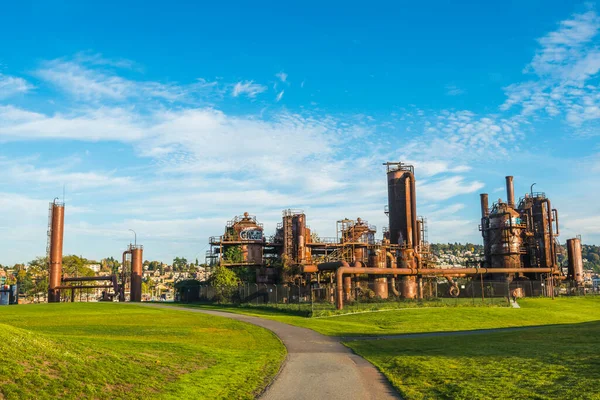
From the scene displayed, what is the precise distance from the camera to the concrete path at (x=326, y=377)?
15336mm

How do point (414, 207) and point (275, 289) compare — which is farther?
point (414, 207)

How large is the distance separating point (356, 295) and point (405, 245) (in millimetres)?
19353

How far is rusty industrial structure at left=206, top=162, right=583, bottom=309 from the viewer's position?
7375 cm

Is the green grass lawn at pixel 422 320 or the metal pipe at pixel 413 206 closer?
the green grass lawn at pixel 422 320

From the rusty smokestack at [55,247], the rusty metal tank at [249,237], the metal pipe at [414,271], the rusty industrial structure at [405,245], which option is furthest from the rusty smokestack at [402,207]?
the rusty smokestack at [55,247]

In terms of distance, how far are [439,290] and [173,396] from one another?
2679 inches

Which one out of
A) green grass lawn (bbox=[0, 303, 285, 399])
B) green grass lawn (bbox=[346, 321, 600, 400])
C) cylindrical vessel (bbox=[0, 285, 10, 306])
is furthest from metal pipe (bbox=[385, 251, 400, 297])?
cylindrical vessel (bbox=[0, 285, 10, 306])

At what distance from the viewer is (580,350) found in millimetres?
20594

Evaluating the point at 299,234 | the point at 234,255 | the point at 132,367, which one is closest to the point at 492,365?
the point at 132,367

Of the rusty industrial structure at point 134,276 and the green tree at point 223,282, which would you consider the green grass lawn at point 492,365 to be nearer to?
the green tree at point 223,282

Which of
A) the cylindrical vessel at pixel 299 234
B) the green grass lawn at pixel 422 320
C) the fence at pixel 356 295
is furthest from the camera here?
the cylindrical vessel at pixel 299 234

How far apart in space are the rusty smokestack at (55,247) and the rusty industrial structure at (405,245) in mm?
23313

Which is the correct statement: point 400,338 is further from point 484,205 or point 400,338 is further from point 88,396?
point 484,205

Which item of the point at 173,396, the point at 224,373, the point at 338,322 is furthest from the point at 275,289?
the point at 173,396
